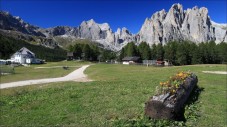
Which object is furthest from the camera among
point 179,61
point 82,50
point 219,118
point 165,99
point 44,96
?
point 82,50

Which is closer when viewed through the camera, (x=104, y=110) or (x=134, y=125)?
(x=134, y=125)

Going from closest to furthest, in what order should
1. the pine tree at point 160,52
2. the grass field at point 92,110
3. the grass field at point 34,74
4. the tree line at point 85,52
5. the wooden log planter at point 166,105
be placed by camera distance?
1. the wooden log planter at point 166,105
2. the grass field at point 92,110
3. the grass field at point 34,74
4. the pine tree at point 160,52
5. the tree line at point 85,52

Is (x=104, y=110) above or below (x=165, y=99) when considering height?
below

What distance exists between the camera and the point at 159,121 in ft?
45.2

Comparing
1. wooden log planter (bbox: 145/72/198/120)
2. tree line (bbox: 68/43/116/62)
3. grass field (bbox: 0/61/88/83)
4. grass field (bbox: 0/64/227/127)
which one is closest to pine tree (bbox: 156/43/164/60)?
tree line (bbox: 68/43/116/62)

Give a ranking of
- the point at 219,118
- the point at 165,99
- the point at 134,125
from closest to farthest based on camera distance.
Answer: the point at 134,125 → the point at 165,99 → the point at 219,118

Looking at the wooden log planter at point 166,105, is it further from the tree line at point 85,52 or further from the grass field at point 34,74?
the tree line at point 85,52

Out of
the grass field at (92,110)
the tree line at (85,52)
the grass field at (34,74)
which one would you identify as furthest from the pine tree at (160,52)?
A: the grass field at (92,110)

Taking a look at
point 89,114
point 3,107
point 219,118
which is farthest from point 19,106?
point 219,118

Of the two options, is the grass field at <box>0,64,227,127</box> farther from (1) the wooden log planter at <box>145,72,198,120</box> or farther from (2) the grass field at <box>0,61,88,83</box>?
(2) the grass field at <box>0,61,88,83</box>

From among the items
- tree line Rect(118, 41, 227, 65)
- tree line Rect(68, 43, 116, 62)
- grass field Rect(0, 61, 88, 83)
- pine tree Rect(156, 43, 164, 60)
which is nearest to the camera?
grass field Rect(0, 61, 88, 83)

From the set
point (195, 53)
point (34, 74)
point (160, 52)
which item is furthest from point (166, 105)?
point (160, 52)

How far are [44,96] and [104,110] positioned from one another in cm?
807

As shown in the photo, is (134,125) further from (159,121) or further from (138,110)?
(138,110)
